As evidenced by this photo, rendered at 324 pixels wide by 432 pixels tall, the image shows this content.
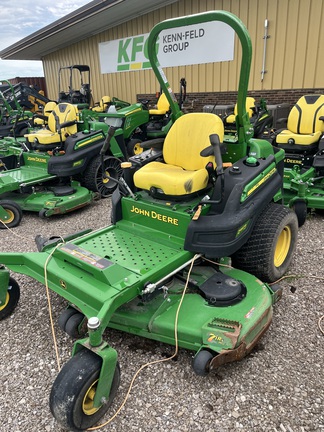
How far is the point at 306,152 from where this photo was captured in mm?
4836

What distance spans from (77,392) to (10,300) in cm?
127

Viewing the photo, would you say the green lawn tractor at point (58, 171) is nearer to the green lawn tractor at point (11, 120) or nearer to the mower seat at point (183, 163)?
the mower seat at point (183, 163)

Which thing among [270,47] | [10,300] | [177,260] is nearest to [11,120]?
[270,47]

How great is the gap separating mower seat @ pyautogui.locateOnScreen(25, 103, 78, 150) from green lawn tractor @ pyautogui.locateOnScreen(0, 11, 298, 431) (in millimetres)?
2556

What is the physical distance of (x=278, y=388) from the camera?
79.4 inches

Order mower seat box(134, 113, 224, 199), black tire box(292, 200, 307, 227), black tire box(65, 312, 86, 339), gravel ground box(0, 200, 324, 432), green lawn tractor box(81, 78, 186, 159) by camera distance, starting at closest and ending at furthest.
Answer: gravel ground box(0, 200, 324, 432)
black tire box(65, 312, 86, 339)
mower seat box(134, 113, 224, 199)
black tire box(292, 200, 307, 227)
green lawn tractor box(81, 78, 186, 159)

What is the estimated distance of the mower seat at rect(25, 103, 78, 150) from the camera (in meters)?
5.41

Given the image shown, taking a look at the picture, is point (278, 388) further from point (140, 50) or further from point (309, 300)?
point (140, 50)

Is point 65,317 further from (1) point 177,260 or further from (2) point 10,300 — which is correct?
(1) point 177,260

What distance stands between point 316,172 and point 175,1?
6.78m

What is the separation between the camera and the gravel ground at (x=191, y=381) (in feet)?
6.08

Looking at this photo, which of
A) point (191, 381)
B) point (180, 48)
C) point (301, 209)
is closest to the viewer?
point (191, 381)

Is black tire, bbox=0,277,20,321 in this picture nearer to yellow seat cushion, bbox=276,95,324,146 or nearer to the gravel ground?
the gravel ground

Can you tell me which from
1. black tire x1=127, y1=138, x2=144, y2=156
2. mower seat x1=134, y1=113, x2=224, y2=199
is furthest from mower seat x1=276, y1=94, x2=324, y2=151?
black tire x1=127, y1=138, x2=144, y2=156
